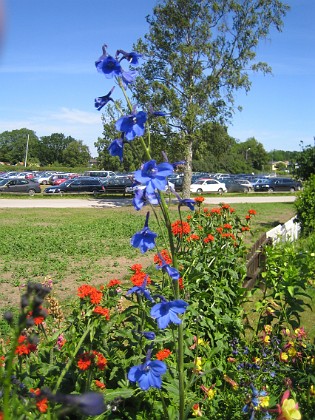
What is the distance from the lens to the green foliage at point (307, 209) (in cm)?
1073

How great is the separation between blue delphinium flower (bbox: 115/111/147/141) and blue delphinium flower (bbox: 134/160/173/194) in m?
0.11

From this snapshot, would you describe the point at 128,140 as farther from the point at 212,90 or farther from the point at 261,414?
the point at 212,90

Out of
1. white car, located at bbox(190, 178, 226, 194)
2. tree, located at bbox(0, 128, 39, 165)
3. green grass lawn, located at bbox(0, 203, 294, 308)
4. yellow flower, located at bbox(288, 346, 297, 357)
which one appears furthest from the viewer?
tree, located at bbox(0, 128, 39, 165)

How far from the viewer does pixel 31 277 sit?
23.9 ft

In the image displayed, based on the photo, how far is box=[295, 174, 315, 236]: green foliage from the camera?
10.7m

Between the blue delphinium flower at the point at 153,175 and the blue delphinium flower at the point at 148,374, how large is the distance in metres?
0.66

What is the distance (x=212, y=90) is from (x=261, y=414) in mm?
22284

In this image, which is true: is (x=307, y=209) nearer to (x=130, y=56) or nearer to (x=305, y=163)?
(x=305, y=163)

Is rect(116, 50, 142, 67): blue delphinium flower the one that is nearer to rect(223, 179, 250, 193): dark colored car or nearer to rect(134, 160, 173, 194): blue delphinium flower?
rect(134, 160, 173, 194): blue delphinium flower

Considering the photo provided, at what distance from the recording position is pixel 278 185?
3931cm

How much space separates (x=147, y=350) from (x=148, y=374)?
2.04 feet

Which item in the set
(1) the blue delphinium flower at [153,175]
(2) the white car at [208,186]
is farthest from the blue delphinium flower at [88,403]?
(2) the white car at [208,186]

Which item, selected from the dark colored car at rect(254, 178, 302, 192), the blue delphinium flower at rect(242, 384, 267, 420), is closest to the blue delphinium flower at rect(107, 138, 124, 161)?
A: the blue delphinium flower at rect(242, 384, 267, 420)

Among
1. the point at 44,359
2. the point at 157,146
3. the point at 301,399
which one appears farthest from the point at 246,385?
the point at 157,146
